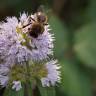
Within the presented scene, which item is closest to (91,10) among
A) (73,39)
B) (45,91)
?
(73,39)

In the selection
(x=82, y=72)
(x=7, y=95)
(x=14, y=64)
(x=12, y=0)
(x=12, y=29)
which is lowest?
(x=7, y=95)

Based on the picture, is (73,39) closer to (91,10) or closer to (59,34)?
(59,34)

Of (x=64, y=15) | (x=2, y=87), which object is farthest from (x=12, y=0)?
(x=2, y=87)

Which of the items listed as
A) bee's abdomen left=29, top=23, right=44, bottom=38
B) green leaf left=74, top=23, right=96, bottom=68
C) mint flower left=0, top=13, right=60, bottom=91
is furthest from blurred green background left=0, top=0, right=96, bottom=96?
bee's abdomen left=29, top=23, right=44, bottom=38

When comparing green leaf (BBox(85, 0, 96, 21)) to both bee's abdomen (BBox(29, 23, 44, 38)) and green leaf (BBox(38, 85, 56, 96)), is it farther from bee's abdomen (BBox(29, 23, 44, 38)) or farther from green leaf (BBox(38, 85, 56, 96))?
bee's abdomen (BBox(29, 23, 44, 38))

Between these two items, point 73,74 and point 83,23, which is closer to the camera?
point 73,74

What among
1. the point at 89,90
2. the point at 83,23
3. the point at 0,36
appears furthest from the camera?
the point at 83,23

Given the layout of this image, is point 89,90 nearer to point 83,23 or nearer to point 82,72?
point 82,72

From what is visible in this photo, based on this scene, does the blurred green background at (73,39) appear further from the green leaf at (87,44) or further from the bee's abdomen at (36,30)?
the bee's abdomen at (36,30)
